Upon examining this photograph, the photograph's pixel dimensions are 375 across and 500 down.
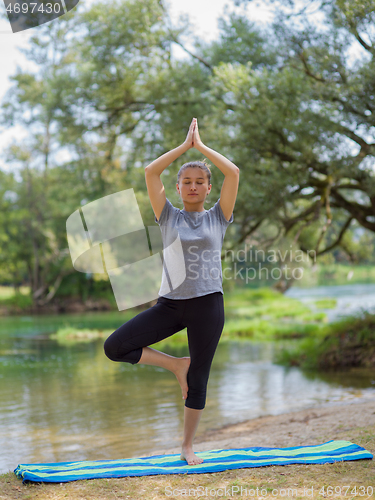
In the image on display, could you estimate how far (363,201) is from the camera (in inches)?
415

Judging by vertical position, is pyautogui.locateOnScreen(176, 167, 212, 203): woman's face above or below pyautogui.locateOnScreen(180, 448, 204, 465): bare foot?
above

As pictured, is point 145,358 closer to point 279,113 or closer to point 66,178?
point 279,113

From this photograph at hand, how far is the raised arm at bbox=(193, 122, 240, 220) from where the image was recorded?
302cm

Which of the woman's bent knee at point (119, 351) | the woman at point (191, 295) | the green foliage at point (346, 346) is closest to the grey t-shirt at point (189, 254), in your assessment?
the woman at point (191, 295)

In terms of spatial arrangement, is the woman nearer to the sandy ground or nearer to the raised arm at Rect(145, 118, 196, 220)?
the raised arm at Rect(145, 118, 196, 220)

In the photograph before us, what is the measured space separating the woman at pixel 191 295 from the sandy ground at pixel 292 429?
1444 millimetres

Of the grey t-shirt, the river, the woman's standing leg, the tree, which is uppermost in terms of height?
the tree

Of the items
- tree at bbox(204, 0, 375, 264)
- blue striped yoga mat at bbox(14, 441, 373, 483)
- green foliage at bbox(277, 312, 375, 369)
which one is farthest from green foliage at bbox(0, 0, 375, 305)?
blue striped yoga mat at bbox(14, 441, 373, 483)

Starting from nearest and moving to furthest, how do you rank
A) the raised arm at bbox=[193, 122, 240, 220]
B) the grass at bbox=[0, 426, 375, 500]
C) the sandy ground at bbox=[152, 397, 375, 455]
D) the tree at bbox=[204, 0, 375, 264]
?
the grass at bbox=[0, 426, 375, 500], the raised arm at bbox=[193, 122, 240, 220], the sandy ground at bbox=[152, 397, 375, 455], the tree at bbox=[204, 0, 375, 264]

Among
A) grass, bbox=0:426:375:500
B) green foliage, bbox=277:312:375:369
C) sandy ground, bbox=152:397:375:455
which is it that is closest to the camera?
grass, bbox=0:426:375:500

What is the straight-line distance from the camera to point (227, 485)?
2705 mm

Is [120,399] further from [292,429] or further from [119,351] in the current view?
[119,351]

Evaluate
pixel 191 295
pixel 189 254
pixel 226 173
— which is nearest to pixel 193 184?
pixel 226 173

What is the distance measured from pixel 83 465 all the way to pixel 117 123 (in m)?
10.0
